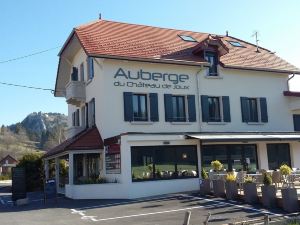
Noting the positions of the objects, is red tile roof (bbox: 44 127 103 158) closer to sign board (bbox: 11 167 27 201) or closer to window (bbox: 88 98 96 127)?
window (bbox: 88 98 96 127)

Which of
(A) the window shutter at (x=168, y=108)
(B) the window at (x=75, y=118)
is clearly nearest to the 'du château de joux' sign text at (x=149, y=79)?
(A) the window shutter at (x=168, y=108)

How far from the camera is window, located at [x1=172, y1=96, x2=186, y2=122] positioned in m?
23.8

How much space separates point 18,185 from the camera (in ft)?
68.0

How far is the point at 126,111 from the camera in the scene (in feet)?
72.6

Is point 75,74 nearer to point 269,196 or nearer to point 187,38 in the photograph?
point 187,38

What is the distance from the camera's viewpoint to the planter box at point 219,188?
1781 cm

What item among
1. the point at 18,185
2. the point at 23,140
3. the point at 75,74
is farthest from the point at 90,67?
the point at 23,140

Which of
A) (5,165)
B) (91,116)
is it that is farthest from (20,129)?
(91,116)

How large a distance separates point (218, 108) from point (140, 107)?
513 centimetres

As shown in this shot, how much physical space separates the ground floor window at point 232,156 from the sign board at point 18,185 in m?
9.22

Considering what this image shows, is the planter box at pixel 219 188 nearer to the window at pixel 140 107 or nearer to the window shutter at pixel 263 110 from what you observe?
the window at pixel 140 107

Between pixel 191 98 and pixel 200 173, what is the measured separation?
4.68 metres

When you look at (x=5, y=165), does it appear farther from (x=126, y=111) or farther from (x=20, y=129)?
(x=126, y=111)

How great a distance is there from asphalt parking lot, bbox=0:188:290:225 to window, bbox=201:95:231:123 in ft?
22.9
